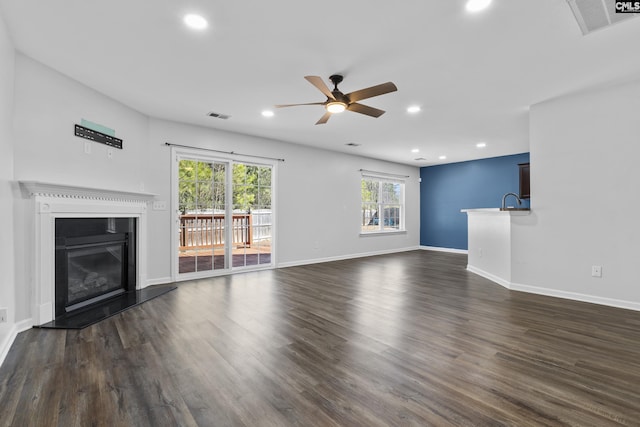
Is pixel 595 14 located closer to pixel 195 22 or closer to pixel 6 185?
pixel 195 22

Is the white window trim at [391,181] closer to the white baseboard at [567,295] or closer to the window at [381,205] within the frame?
the window at [381,205]

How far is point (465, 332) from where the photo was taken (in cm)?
277

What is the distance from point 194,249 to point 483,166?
745 centimetres

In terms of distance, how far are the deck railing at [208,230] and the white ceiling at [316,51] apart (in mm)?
1732

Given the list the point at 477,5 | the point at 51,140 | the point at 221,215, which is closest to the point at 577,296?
the point at 477,5

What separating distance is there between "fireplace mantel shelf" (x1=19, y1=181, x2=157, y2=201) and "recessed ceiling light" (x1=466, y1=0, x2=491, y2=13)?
4.04 m

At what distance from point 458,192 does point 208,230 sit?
272 inches

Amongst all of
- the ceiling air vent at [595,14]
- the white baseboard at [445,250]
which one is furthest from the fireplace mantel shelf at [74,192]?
the white baseboard at [445,250]

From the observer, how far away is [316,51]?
9.13 feet

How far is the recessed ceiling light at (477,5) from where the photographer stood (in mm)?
2127

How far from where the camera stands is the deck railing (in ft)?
16.4

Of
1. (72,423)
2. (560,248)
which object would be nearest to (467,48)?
(560,248)

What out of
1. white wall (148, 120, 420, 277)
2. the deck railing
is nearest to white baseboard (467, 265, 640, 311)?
white wall (148, 120, 420, 277)

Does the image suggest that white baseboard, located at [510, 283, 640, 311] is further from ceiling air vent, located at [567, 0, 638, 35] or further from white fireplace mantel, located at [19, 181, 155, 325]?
white fireplace mantel, located at [19, 181, 155, 325]
